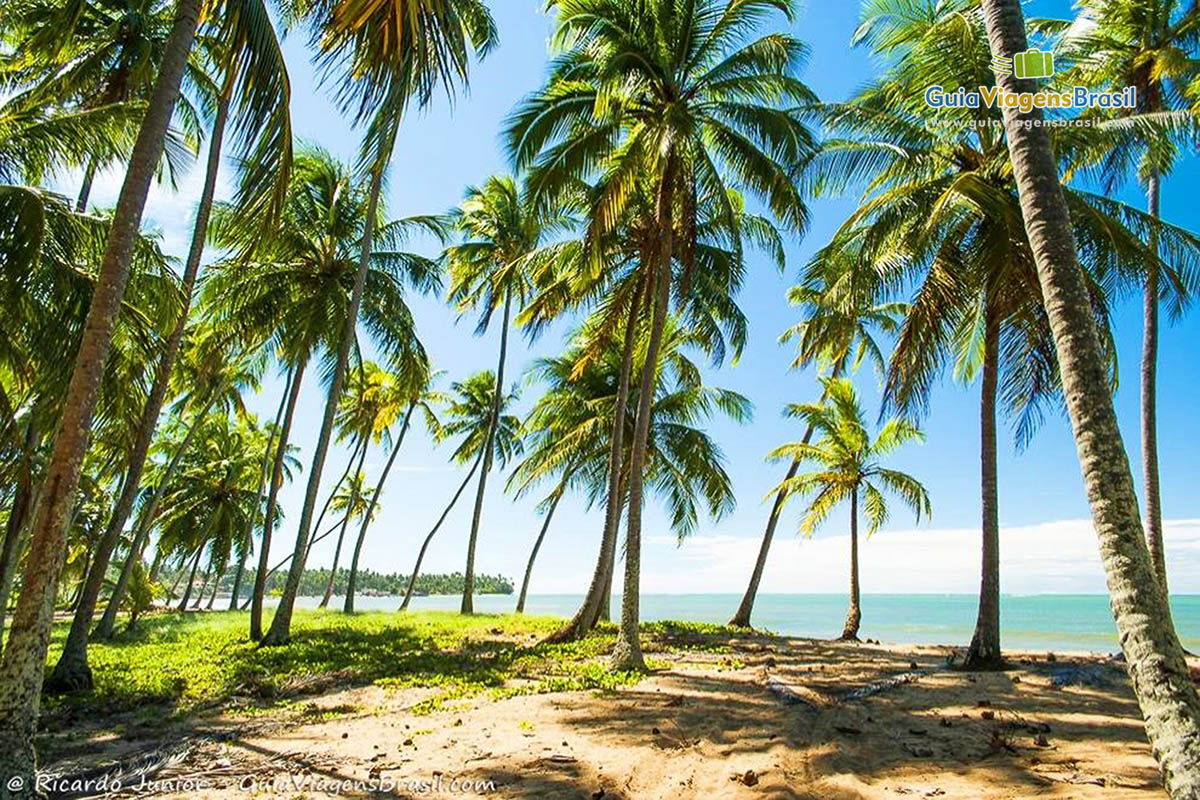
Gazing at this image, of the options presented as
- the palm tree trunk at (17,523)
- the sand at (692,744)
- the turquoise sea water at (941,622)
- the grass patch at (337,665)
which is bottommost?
the turquoise sea water at (941,622)

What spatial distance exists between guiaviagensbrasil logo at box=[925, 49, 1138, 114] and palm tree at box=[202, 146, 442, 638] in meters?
11.3

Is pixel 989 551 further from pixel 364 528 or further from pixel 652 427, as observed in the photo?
pixel 364 528

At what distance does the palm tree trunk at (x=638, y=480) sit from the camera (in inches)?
373

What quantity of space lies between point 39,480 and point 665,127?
9.91 meters

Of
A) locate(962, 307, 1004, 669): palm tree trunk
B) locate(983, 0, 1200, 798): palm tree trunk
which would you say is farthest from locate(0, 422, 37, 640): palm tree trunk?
locate(962, 307, 1004, 669): palm tree trunk

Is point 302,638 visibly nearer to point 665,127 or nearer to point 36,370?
point 36,370

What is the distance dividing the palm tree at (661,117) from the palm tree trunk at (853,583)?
9.32 metres

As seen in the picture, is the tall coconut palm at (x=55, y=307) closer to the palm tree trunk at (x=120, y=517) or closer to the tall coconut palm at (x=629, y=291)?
the palm tree trunk at (x=120, y=517)

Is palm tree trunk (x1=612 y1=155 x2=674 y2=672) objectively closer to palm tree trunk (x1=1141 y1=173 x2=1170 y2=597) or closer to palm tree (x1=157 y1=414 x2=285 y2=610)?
palm tree trunk (x1=1141 y1=173 x2=1170 y2=597)

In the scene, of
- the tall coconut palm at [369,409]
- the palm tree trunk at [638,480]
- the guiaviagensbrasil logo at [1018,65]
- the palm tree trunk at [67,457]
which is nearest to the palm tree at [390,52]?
the palm tree trunk at [67,457]

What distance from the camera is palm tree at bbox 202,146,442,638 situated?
1424 cm

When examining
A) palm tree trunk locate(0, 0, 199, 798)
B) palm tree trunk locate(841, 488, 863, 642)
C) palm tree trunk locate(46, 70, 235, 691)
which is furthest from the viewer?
palm tree trunk locate(841, 488, 863, 642)

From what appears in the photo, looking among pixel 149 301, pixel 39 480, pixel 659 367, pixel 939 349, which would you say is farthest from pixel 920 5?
pixel 39 480

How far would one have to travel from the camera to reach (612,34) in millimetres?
9898
